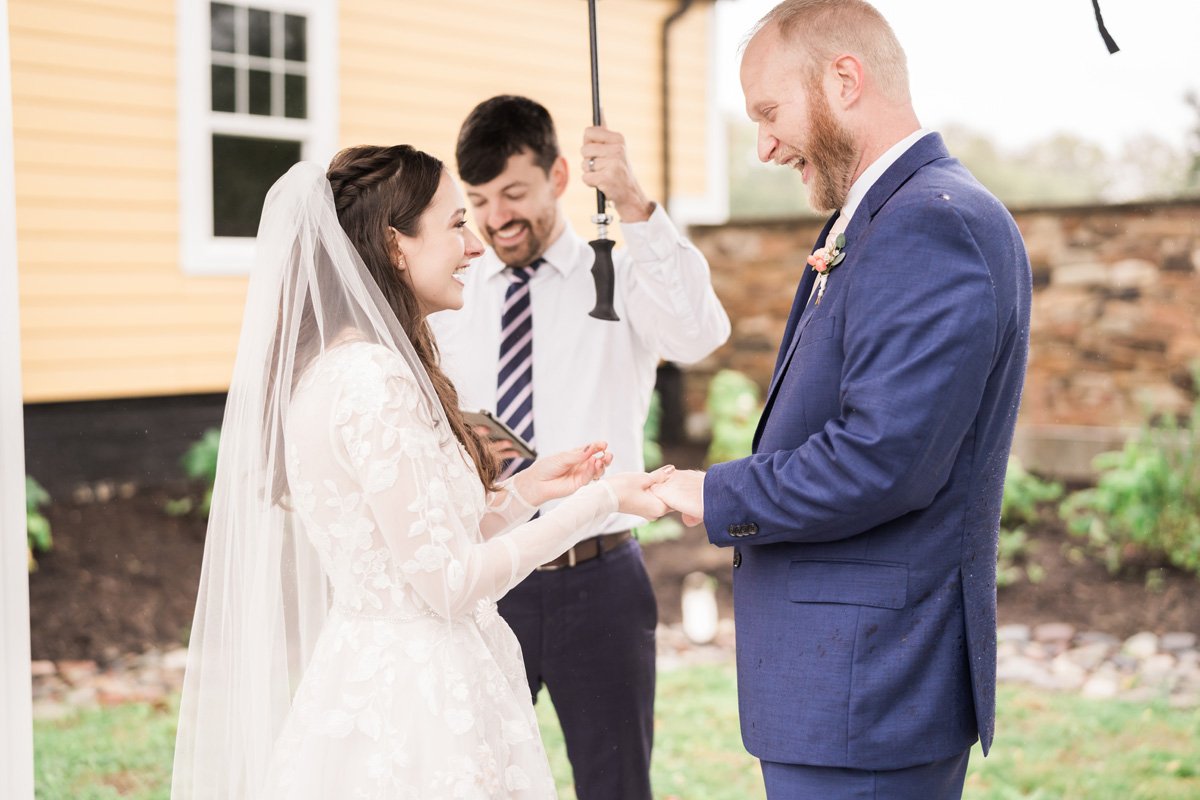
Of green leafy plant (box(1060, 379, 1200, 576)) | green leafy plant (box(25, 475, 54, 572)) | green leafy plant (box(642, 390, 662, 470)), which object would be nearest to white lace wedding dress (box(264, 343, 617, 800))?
green leafy plant (box(25, 475, 54, 572))

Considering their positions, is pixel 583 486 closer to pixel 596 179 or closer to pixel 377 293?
pixel 377 293

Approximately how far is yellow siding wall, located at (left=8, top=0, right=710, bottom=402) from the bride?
16.7 ft

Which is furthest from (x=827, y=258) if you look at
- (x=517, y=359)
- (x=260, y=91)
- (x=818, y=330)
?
(x=260, y=91)

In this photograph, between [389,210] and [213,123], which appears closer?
[389,210]

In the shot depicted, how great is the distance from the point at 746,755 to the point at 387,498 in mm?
3090

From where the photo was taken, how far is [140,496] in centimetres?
726

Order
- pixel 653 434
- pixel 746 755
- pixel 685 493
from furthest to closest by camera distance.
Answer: pixel 653 434, pixel 746 755, pixel 685 493

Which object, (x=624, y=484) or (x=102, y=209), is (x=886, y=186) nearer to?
(x=624, y=484)

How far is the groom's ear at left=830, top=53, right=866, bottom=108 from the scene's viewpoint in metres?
2.08

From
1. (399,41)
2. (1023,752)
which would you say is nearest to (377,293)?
(1023,752)

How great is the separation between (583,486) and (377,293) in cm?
61

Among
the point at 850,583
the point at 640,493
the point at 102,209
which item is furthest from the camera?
the point at 102,209

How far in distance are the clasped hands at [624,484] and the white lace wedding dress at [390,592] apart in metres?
0.14

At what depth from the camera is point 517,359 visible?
10.6 ft
